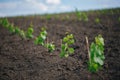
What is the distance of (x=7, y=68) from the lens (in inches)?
187

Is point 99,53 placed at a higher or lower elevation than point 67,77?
higher

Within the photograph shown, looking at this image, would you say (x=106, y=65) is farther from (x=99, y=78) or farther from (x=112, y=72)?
(x=99, y=78)

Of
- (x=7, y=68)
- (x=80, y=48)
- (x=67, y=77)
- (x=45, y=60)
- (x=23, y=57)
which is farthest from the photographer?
(x=80, y=48)

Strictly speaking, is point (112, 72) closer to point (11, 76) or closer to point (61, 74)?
point (61, 74)

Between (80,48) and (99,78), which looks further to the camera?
(80,48)

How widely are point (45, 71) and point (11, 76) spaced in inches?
32.0

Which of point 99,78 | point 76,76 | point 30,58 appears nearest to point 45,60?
point 30,58

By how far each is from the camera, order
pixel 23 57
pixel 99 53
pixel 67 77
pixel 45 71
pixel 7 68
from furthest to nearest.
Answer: pixel 23 57 → pixel 7 68 → pixel 45 71 → pixel 67 77 → pixel 99 53

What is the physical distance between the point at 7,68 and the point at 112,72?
2.71 m

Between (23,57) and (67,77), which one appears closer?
(67,77)

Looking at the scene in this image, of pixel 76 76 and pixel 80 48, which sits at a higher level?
pixel 80 48

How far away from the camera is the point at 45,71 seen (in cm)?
434

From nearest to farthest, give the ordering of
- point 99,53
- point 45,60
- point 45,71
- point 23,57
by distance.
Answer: point 99,53 < point 45,71 < point 45,60 < point 23,57

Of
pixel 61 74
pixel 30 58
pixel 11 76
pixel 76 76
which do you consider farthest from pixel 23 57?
pixel 76 76
